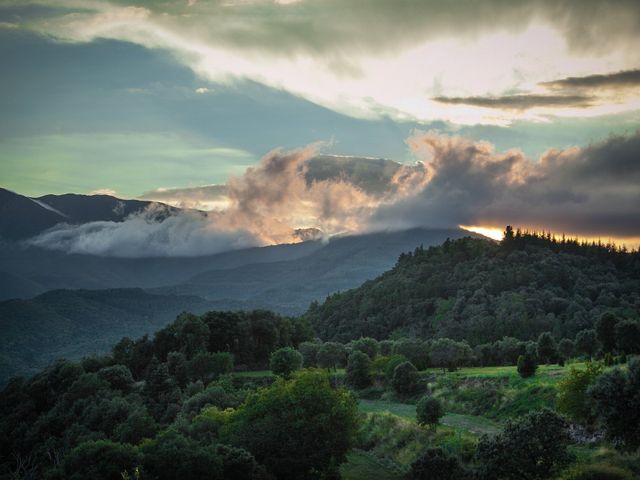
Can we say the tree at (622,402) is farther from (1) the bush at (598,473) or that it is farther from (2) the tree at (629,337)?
(2) the tree at (629,337)

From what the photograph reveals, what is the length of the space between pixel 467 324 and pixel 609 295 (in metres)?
46.8

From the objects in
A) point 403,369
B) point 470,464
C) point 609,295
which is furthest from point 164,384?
point 609,295

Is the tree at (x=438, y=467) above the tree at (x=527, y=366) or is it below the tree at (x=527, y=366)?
below

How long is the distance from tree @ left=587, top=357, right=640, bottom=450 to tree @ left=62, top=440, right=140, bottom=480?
31.9 m

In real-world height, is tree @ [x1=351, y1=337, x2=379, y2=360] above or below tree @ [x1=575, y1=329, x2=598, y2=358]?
below

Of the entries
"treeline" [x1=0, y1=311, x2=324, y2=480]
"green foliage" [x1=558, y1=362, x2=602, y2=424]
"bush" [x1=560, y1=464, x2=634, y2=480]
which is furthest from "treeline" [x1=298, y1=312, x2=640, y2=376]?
"bush" [x1=560, y1=464, x2=634, y2=480]

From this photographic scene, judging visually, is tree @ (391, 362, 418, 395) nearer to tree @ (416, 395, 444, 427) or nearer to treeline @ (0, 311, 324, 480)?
treeline @ (0, 311, 324, 480)

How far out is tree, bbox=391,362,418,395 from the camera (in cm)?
8850

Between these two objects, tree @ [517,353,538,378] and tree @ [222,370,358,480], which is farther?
tree @ [517,353,538,378]

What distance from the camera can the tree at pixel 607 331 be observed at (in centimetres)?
7312

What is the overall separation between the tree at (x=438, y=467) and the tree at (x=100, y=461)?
817 inches

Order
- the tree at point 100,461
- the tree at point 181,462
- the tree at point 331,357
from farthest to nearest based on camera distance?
the tree at point 331,357 → the tree at point 181,462 → the tree at point 100,461

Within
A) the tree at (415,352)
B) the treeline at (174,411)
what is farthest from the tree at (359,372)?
the treeline at (174,411)

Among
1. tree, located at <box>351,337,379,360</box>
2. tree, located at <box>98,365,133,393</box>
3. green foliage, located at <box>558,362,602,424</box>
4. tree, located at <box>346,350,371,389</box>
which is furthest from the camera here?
tree, located at <box>351,337,379,360</box>
